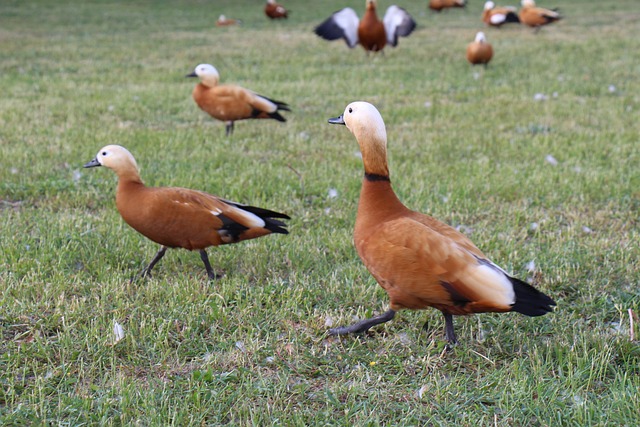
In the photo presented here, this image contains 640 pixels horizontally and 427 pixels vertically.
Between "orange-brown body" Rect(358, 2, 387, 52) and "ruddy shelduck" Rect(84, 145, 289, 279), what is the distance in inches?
385

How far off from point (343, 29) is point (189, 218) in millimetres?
10748

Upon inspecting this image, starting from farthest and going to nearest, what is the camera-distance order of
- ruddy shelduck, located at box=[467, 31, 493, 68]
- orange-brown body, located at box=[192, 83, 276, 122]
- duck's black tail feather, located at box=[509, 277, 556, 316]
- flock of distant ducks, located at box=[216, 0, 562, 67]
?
flock of distant ducks, located at box=[216, 0, 562, 67], ruddy shelduck, located at box=[467, 31, 493, 68], orange-brown body, located at box=[192, 83, 276, 122], duck's black tail feather, located at box=[509, 277, 556, 316]

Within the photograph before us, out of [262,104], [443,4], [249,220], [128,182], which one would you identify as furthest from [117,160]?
[443,4]

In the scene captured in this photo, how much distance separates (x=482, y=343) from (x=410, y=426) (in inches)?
30.1

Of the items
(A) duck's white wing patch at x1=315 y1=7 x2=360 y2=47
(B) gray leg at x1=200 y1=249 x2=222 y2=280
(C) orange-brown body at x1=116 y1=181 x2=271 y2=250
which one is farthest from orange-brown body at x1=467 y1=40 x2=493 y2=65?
(B) gray leg at x1=200 y1=249 x2=222 y2=280

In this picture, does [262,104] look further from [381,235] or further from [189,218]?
[381,235]

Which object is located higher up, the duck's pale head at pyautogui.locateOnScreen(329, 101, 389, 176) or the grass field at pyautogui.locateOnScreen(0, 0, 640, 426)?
the duck's pale head at pyautogui.locateOnScreen(329, 101, 389, 176)

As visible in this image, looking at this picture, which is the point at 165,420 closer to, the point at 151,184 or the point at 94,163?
the point at 94,163

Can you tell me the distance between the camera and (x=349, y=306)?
367 cm

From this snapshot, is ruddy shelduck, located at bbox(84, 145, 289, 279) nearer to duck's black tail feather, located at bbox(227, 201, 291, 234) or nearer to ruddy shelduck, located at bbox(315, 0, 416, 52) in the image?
duck's black tail feather, located at bbox(227, 201, 291, 234)

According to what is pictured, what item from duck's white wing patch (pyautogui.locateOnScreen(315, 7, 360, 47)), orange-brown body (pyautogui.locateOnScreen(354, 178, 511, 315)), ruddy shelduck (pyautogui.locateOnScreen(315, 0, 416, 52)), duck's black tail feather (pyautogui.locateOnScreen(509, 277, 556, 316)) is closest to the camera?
duck's black tail feather (pyautogui.locateOnScreen(509, 277, 556, 316))

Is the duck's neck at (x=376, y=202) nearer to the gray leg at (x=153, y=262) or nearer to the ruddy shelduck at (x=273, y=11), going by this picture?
the gray leg at (x=153, y=262)

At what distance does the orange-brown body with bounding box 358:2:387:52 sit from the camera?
42.8ft

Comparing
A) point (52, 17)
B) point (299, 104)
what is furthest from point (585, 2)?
point (299, 104)
